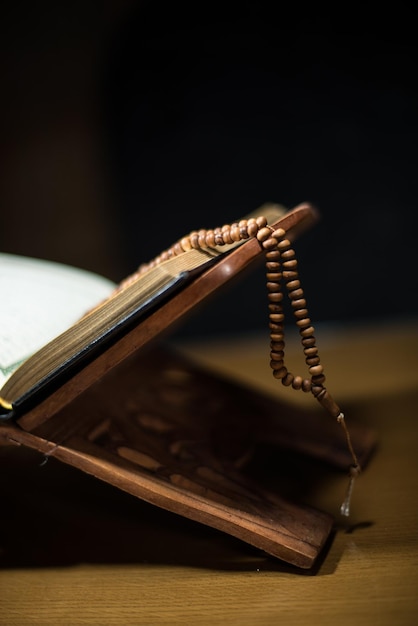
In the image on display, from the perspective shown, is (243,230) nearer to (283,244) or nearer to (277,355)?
(283,244)

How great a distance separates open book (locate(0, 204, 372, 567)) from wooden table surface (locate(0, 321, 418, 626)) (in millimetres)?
46

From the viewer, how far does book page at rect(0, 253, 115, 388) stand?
98cm

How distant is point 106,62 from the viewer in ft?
6.77

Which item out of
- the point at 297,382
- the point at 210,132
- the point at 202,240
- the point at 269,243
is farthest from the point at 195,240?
the point at 210,132

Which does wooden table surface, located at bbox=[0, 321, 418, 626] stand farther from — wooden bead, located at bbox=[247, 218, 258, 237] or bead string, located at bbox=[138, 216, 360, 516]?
wooden bead, located at bbox=[247, 218, 258, 237]

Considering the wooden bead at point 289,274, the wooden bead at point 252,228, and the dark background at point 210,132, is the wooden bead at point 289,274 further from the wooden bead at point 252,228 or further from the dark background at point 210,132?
the dark background at point 210,132

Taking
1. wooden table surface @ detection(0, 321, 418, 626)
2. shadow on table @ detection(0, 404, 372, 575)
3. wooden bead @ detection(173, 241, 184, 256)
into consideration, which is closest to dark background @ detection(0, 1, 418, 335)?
wooden table surface @ detection(0, 321, 418, 626)

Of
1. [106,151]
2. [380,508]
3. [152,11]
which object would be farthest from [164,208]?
[380,508]

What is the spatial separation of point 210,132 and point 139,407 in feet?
3.73

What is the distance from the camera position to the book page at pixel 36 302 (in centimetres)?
98

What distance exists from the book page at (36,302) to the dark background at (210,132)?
953 mm

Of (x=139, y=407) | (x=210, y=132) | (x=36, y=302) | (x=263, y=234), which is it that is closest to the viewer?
(x=263, y=234)

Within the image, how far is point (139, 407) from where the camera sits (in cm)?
120

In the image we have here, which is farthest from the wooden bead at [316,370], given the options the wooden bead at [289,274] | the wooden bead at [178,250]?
the wooden bead at [178,250]
